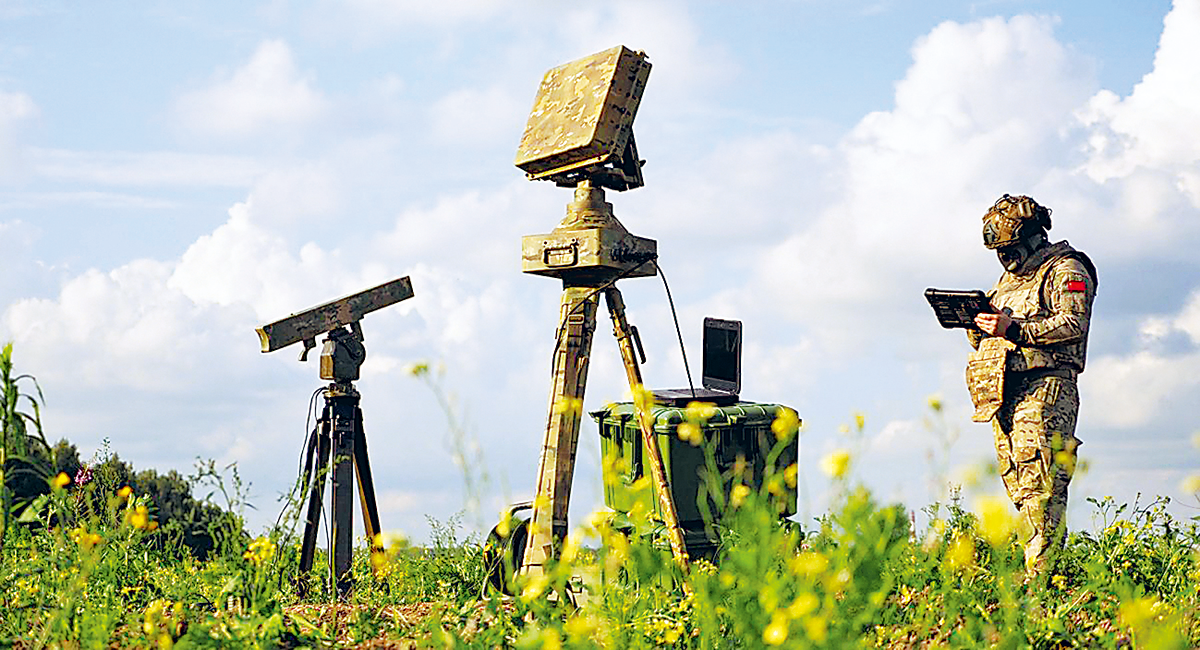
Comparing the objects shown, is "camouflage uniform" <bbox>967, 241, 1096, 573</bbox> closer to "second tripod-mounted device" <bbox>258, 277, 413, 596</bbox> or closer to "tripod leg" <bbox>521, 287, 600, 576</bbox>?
"tripod leg" <bbox>521, 287, 600, 576</bbox>

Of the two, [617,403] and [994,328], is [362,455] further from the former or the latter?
[994,328]

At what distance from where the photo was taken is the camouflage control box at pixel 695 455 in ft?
24.5

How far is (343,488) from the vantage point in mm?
7883

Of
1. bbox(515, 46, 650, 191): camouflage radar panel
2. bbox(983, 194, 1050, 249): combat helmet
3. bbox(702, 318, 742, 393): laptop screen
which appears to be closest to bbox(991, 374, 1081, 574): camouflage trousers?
bbox(983, 194, 1050, 249): combat helmet

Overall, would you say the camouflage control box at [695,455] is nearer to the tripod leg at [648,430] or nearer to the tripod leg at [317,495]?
the tripod leg at [648,430]

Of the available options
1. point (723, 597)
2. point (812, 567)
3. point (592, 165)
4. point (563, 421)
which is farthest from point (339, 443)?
point (812, 567)

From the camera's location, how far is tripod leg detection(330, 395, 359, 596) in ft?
25.6

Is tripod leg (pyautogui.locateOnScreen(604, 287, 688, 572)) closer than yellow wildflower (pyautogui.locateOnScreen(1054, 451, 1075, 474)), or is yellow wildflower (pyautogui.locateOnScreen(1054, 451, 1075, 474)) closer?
tripod leg (pyautogui.locateOnScreen(604, 287, 688, 572))

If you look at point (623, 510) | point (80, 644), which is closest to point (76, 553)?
point (80, 644)

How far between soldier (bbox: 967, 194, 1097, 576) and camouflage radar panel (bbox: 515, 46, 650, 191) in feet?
8.05

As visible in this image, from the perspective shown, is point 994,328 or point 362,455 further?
point 362,455

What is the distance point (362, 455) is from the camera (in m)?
8.03

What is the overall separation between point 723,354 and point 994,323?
1784 millimetres

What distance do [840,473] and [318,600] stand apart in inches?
174
